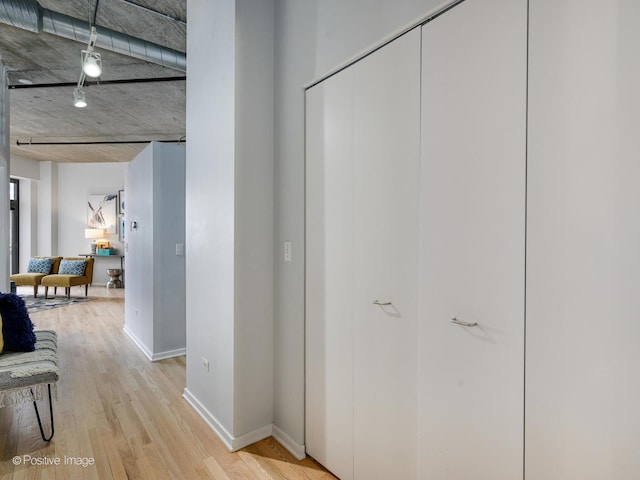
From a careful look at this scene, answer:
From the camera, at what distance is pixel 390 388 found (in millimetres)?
1598

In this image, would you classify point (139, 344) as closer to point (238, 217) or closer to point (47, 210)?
point (238, 217)

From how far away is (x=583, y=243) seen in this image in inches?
39.9

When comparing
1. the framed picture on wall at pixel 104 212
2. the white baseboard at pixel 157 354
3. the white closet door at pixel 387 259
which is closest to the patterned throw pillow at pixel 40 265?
the framed picture on wall at pixel 104 212

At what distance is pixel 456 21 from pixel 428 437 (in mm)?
1675

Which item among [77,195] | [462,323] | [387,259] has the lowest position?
[462,323]

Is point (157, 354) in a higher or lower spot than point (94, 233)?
lower

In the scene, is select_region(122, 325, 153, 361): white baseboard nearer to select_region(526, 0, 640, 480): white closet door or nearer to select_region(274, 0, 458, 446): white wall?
select_region(274, 0, 458, 446): white wall

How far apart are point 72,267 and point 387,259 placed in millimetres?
8179

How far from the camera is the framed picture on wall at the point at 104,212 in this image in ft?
28.7

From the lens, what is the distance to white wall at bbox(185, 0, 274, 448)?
2174 millimetres

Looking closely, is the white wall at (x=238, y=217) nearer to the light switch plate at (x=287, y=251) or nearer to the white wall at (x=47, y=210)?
the light switch plate at (x=287, y=251)

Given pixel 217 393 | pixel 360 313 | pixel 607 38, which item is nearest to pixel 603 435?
pixel 360 313

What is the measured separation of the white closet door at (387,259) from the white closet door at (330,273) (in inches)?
2.8

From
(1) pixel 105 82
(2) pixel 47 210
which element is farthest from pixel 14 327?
(2) pixel 47 210
